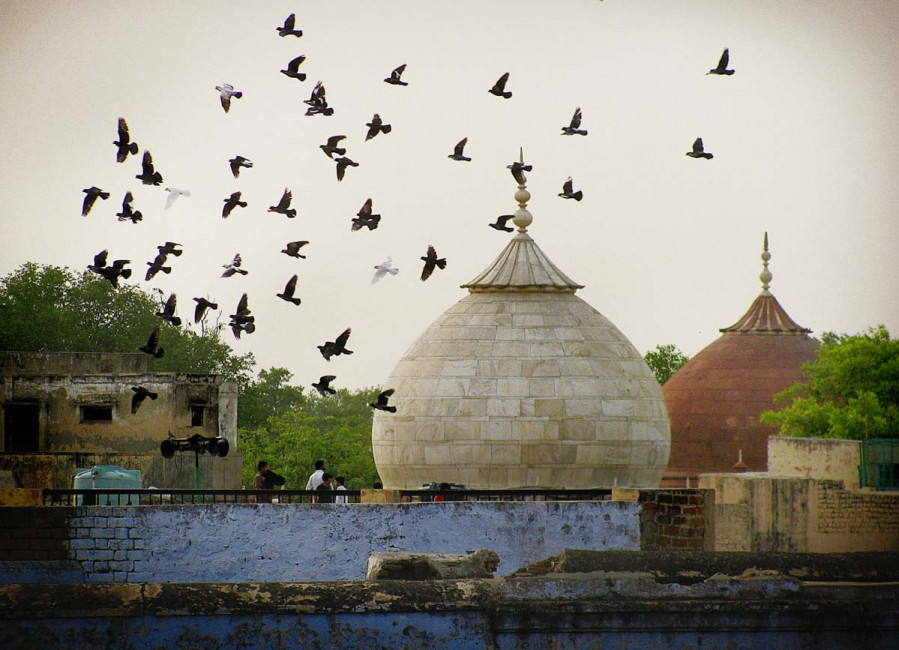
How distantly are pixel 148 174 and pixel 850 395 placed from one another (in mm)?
24469

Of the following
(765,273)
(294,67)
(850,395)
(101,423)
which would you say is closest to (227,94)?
(294,67)

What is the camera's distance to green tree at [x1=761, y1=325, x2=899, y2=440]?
117 feet

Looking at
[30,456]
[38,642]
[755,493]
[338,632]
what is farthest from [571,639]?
[30,456]

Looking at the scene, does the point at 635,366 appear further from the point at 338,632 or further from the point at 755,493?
the point at 338,632

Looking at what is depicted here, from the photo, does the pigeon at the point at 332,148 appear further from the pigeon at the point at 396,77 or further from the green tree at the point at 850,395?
the green tree at the point at 850,395

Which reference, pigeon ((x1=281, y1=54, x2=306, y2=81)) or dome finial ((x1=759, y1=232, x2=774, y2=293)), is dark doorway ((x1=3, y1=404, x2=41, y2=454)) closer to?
pigeon ((x1=281, y1=54, x2=306, y2=81))

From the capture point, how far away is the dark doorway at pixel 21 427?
Answer: 29.0 meters

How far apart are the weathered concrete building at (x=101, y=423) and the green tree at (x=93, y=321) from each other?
68.3 ft

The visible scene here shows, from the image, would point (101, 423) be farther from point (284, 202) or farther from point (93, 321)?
point (93, 321)

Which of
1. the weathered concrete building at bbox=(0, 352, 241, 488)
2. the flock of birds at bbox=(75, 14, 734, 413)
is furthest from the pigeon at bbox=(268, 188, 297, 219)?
the weathered concrete building at bbox=(0, 352, 241, 488)

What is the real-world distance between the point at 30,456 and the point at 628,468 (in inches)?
418

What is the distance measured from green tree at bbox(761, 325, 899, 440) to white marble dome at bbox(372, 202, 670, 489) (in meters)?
4.90

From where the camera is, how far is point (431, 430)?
32625 millimetres

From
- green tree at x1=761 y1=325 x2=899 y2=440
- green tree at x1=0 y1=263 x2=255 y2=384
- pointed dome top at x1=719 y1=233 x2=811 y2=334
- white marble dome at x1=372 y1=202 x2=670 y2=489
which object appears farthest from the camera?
green tree at x1=0 y1=263 x2=255 y2=384
